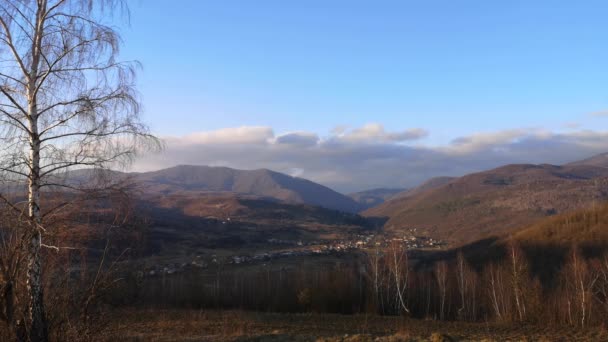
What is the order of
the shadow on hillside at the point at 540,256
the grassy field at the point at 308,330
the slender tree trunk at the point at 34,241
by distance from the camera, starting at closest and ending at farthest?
the slender tree trunk at the point at 34,241 → the grassy field at the point at 308,330 → the shadow on hillside at the point at 540,256

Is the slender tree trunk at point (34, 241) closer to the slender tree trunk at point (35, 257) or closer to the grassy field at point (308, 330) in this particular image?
the slender tree trunk at point (35, 257)

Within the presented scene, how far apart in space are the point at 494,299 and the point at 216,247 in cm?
9008

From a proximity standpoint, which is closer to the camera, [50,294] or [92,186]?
[92,186]

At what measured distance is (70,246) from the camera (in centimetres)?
1125

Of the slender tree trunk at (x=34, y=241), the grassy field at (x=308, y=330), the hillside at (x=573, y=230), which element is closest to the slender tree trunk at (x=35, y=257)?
the slender tree trunk at (x=34, y=241)

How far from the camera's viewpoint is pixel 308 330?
27.3 metres

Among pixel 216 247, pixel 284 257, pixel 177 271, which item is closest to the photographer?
pixel 177 271

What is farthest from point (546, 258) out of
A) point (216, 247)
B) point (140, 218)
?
point (140, 218)

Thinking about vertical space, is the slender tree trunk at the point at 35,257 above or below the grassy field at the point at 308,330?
above

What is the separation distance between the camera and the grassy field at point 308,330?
68.4ft

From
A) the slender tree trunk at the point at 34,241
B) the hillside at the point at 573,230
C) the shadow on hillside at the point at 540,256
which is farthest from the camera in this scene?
the hillside at the point at 573,230

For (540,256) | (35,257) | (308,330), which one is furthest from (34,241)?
(540,256)

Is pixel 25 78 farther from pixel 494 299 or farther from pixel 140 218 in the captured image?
pixel 494 299

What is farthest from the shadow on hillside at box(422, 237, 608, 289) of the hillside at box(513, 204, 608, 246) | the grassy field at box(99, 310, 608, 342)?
the grassy field at box(99, 310, 608, 342)
